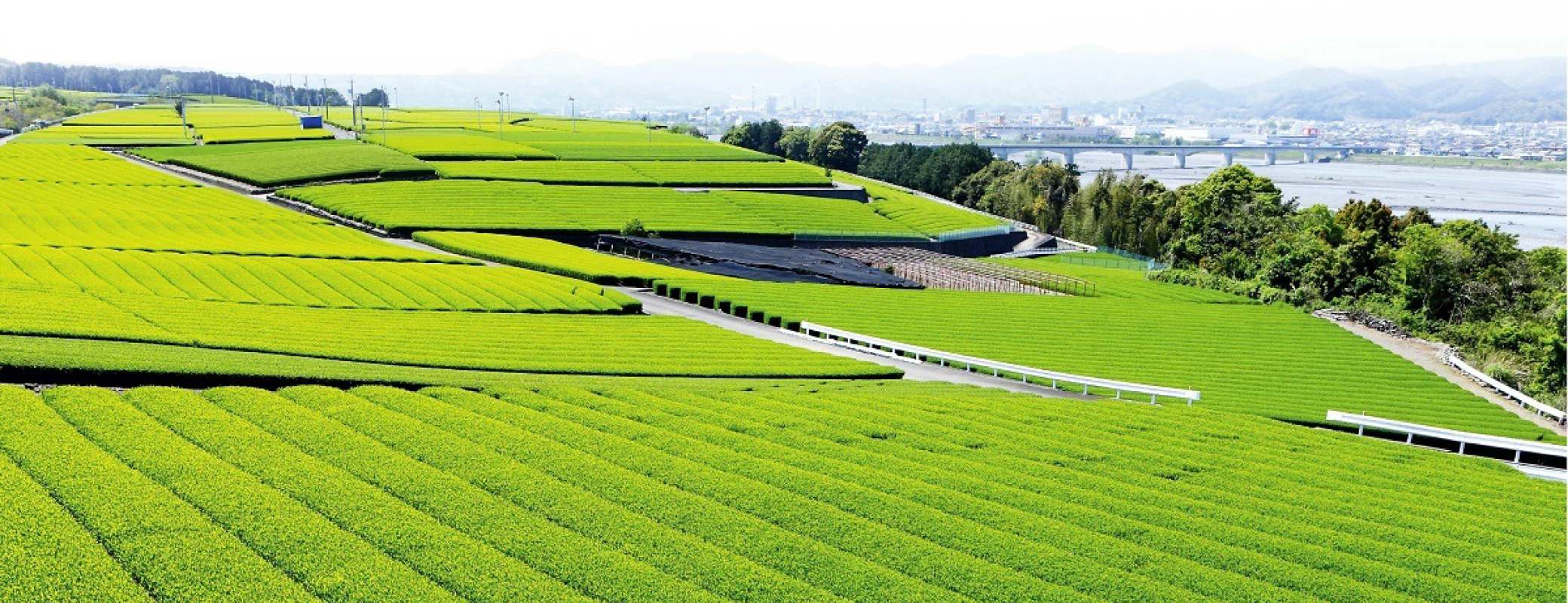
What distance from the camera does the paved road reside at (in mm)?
34344

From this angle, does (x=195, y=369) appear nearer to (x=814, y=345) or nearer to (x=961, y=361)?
(x=814, y=345)

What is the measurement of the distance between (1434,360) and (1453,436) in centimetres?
1867

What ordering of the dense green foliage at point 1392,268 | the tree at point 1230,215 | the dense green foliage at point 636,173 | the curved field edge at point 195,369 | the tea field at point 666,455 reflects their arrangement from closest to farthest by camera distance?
the tea field at point 666,455 → the curved field edge at point 195,369 → the dense green foliage at point 1392,268 → the tree at point 1230,215 → the dense green foliage at point 636,173

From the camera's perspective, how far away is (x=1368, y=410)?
32.9 metres

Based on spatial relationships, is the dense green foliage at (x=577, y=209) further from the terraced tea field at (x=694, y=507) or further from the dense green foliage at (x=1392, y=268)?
the terraced tea field at (x=694, y=507)

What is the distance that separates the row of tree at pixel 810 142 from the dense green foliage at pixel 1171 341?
9069 centimetres

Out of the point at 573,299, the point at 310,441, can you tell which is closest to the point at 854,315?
the point at 573,299

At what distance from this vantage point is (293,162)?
3536 inches

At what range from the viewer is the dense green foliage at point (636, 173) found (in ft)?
301

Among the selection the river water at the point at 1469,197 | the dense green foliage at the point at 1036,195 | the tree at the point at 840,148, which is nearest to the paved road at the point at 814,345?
the dense green foliage at the point at 1036,195

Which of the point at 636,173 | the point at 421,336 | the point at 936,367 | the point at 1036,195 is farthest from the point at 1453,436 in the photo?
the point at 1036,195

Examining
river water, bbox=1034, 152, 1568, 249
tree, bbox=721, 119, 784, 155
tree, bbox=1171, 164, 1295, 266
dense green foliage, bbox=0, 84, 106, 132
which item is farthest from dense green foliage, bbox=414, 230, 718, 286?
dense green foliage, bbox=0, 84, 106, 132

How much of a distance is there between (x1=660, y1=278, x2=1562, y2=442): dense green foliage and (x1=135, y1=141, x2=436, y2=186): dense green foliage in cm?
4647

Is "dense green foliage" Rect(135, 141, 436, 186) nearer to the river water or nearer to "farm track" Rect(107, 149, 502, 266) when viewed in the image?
"farm track" Rect(107, 149, 502, 266)
